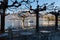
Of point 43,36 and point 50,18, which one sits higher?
point 50,18

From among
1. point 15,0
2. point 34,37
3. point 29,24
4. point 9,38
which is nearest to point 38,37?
point 34,37

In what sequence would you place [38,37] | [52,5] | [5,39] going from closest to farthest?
[5,39] < [38,37] < [52,5]

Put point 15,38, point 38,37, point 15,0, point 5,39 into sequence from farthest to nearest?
point 38,37, point 15,38, point 5,39, point 15,0

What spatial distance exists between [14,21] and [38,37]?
365 cm

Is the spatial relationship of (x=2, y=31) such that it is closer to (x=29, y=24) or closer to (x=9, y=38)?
(x=9, y=38)

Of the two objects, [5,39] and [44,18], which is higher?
[44,18]

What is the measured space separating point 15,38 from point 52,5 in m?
2.19

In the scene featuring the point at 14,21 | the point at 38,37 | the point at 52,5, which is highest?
the point at 52,5

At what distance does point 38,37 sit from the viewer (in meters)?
5.97

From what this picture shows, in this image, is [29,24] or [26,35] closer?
[26,35]

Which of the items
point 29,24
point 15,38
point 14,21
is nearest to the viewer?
point 15,38

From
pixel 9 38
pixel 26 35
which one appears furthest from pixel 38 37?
pixel 9 38

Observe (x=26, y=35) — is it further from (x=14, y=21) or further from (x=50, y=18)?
(x=50, y=18)

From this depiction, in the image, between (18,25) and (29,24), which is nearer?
(18,25)
